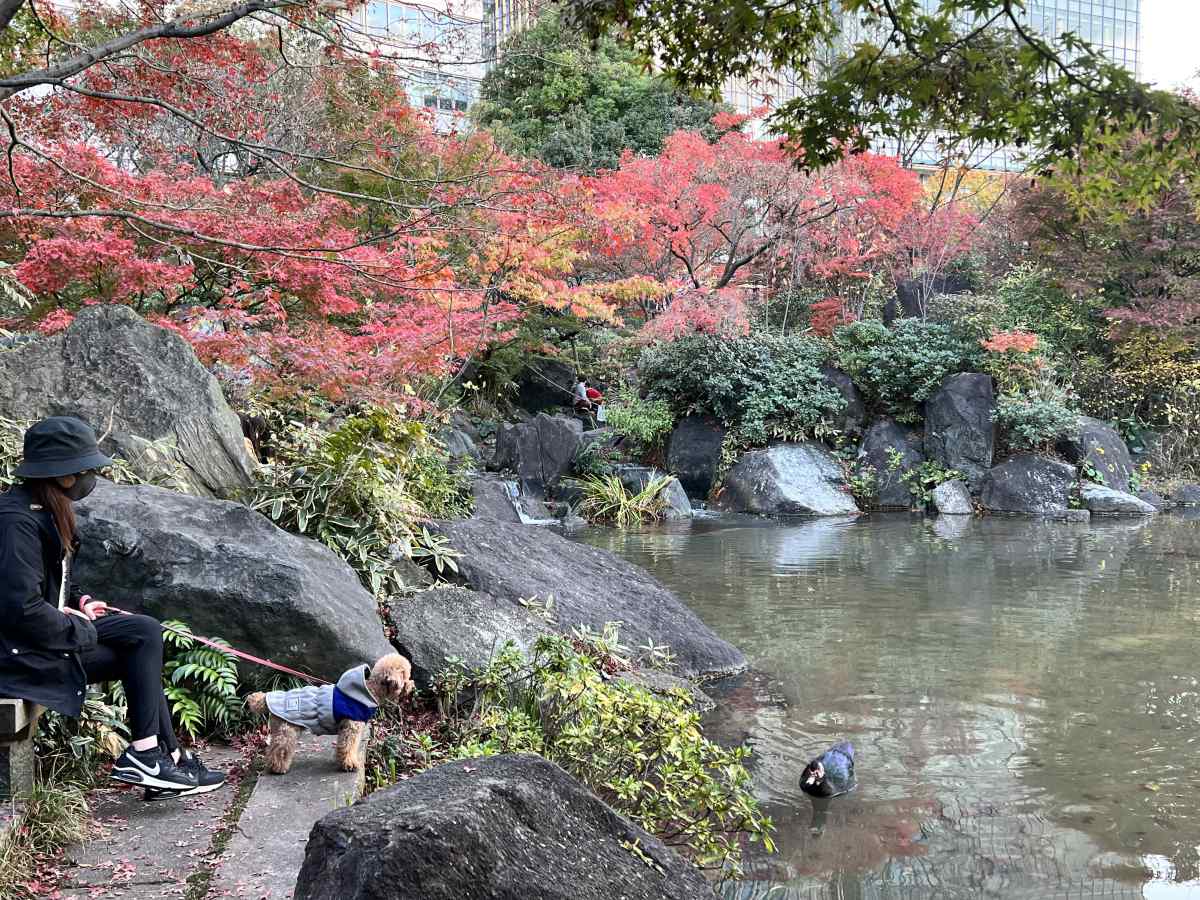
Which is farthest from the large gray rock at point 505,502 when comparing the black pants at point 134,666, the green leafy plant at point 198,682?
the black pants at point 134,666

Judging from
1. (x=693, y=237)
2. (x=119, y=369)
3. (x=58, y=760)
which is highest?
(x=693, y=237)

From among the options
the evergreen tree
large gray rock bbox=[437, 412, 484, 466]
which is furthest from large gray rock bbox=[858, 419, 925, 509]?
the evergreen tree

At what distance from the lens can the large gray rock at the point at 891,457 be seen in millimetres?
16547

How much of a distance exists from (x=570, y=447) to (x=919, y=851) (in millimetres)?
12600

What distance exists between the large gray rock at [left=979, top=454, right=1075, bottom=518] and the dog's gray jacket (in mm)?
13847

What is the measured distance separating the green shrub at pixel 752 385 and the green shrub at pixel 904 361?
63cm

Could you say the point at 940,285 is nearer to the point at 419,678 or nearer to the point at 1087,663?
the point at 1087,663

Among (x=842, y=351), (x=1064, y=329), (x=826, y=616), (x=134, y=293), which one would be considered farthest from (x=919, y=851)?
(x=1064, y=329)

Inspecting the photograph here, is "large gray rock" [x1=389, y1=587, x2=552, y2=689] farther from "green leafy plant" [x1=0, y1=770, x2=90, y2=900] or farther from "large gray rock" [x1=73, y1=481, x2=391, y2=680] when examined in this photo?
"green leafy plant" [x1=0, y1=770, x2=90, y2=900]

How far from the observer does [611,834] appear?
104 inches

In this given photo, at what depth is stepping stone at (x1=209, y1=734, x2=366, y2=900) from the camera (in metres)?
2.96

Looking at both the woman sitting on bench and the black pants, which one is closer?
the woman sitting on bench

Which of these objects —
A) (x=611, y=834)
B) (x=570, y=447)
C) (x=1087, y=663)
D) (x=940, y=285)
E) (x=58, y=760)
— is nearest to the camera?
(x=611, y=834)

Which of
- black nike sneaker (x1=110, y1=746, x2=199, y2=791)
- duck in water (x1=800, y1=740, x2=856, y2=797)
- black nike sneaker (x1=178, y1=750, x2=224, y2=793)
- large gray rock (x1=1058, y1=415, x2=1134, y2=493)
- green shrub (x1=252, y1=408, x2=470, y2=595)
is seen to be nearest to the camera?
black nike sneaker (x1=110, y1=746, x2=199, y2=791)
